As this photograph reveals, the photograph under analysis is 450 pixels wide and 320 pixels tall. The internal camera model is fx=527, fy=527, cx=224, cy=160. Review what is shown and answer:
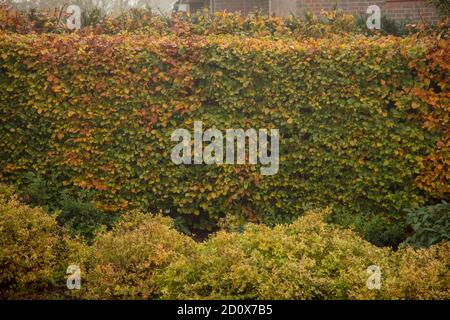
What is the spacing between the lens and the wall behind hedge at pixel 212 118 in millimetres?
7023

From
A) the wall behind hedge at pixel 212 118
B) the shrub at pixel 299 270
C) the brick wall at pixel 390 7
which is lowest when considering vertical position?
the shrub at pixel 299 270

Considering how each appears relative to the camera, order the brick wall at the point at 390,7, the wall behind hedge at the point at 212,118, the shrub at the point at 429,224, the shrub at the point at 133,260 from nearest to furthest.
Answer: the shrub at the point at 133,260, the shrub at the point at 429,224, the wall behind hedge at the point at 212,118, the brick wall at the point at 390,7

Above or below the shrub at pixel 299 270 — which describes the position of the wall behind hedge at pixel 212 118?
above

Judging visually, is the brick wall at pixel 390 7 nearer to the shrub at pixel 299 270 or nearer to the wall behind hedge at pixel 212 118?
the wall behind hedge at pixel 212 118

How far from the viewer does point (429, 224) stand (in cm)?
627

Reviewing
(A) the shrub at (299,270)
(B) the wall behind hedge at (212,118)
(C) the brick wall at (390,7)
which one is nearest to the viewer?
(A) the shrub at (299,270)

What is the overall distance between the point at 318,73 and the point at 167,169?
2.44m

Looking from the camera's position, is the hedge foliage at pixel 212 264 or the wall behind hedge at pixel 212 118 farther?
the wall behind hedge at pixel 212 118

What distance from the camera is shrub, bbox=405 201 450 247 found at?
19.7 ft

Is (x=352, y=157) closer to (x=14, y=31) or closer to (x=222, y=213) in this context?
(x=222, y=213)

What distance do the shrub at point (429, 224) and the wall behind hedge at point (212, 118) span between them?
0.52 metres

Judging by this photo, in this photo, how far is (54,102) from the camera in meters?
7.28

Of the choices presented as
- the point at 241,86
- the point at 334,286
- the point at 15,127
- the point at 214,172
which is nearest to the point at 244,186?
the point at 214,172

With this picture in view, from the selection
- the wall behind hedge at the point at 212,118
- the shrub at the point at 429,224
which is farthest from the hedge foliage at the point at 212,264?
the wall behind hedge at the point at 212,118
